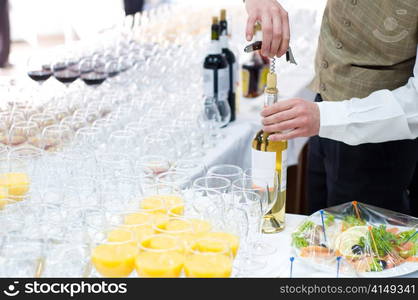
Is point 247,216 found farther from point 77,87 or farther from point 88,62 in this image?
point 88,62

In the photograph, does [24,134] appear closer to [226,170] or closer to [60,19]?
[226,170]

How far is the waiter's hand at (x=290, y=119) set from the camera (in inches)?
64.9

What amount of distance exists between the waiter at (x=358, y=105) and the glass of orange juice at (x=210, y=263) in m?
0.47

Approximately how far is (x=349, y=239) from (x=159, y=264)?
48 cm

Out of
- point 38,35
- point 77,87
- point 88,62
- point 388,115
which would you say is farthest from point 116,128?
point 38,35

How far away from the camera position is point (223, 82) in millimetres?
2592

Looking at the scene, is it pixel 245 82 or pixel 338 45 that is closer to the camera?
pixel 338 45

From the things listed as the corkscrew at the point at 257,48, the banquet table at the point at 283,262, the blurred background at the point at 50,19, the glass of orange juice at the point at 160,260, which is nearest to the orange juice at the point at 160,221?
the glass of orange juice at the point at 160,260

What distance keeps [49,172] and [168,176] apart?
1.07 feet

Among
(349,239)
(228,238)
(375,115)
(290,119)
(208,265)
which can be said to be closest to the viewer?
(208,265)

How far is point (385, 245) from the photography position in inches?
56.4

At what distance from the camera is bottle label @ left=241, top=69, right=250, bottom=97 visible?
125 inches

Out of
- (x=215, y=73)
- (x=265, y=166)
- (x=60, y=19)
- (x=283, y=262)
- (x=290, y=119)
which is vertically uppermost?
(x=60, y=19)

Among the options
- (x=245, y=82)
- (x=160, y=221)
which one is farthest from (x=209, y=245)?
(x=245, y=82)
